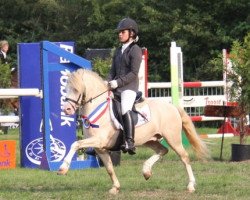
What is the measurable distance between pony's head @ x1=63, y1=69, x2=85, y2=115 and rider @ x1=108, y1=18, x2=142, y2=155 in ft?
1.36

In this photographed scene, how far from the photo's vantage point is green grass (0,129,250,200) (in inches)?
380

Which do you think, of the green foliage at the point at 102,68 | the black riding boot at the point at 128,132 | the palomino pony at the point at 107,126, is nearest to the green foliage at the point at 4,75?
the green foliage at the point at 102,68

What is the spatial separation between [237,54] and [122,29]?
488cm

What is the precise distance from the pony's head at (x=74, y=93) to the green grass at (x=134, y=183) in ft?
3.52

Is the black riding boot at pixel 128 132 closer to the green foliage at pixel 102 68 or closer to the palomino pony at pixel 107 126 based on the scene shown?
the palomino pony at pixel 107 126

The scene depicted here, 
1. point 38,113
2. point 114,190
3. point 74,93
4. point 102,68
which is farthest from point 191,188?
point 102,68

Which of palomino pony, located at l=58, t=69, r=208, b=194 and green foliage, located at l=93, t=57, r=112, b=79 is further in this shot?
green foliage, located at l=93, t=57, r=112, b=79

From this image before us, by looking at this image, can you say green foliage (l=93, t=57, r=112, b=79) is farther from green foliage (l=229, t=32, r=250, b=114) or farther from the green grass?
green foliage (l=229, t=32, r=250, b=114)

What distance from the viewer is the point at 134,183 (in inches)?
427

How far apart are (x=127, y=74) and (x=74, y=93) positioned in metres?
0.76

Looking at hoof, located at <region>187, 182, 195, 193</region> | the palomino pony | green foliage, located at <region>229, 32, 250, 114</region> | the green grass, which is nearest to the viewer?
the palomino pony

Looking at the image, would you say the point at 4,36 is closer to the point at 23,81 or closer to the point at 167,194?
the point at 23,81

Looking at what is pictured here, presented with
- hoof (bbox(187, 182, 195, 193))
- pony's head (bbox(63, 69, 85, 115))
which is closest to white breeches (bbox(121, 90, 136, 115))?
pony's head (bbox(63, 69, 85, 115))

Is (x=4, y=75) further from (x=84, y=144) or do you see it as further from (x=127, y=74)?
(x=84, y=144)
